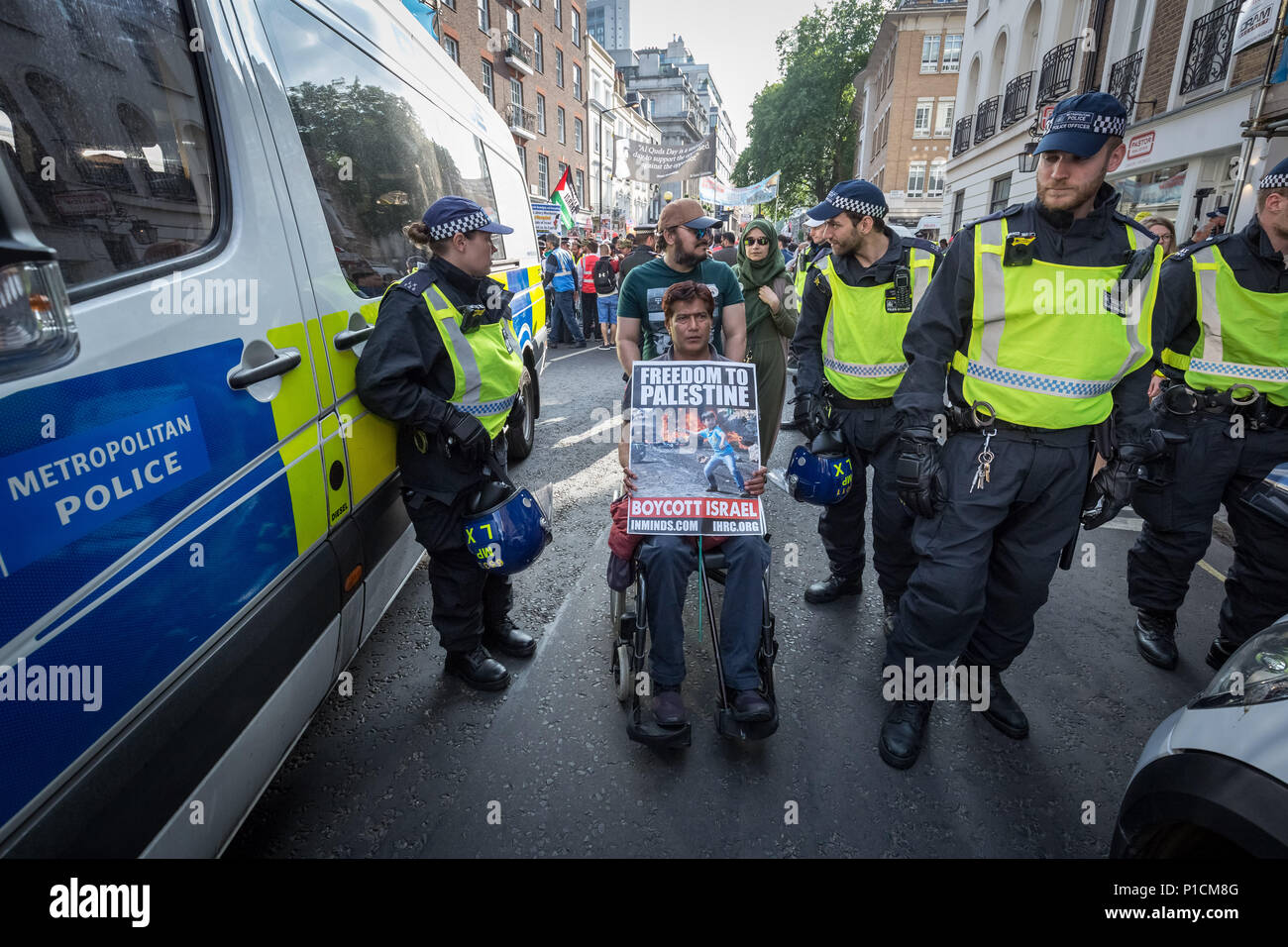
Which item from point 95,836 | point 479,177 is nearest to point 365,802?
point 95,836

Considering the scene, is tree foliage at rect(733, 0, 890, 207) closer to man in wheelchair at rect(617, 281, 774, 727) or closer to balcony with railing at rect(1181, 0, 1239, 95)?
balcony with railing at rect(1181, 0, 1239, 95)

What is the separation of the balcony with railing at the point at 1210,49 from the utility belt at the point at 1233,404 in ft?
29.6

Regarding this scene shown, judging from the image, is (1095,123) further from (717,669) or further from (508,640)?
(508,640)

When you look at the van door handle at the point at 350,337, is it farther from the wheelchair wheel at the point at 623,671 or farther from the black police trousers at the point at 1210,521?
the black police trousers at the point at 1210,521

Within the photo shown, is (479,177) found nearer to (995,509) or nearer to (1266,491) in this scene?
(995,509)

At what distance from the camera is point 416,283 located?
7.52 ft

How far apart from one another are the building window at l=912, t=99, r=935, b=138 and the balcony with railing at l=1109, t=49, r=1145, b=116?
23.3 metres

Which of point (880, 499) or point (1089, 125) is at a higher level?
point (1089, 125)

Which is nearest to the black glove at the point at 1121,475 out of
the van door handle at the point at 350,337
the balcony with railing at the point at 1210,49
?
the van door handle at the point at 350,337

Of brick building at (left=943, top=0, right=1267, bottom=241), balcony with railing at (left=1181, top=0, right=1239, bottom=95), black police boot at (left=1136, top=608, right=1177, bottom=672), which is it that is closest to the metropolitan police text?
black police boot at (left=1136, top=608, right=1177, bottom=672)

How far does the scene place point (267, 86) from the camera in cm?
181

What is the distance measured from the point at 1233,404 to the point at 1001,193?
16494 mm

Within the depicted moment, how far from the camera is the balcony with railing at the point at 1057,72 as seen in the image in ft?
42.4

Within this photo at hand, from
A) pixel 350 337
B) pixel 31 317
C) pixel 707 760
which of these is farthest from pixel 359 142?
pixel 707 760
